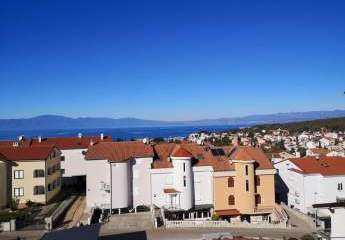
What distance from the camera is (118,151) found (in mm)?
56438

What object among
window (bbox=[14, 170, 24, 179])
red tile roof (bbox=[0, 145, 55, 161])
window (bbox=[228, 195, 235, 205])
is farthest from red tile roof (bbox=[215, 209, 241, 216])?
window (bbox=[14, 170, 24, 179])

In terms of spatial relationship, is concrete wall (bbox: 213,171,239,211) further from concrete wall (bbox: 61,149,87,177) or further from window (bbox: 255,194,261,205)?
concrete wall (bbox: 61,149,87,177)

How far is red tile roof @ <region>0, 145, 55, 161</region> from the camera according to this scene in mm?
57375

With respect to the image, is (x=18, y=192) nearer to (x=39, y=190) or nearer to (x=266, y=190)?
(x=39, y=190)

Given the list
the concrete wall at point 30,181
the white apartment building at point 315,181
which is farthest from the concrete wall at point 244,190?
the concrete wall at point 30,181

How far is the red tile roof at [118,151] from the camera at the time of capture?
5534cm

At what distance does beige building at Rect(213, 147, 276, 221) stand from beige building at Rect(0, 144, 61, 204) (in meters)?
22.0

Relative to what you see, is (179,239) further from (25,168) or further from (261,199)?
(25,168)

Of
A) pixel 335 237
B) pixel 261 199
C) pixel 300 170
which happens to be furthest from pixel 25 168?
pixel 335 237

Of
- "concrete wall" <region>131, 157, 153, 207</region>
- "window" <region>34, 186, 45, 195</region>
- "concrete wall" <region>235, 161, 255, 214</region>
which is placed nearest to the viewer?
"concrete wall" <region>235, 161, 255, 214</region>

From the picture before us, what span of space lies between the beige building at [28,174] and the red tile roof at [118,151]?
7.01 m

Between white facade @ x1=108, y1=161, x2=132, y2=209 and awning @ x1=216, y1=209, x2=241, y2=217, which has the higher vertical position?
white facade @ x1=108, y1=161, x2=132, y2=209

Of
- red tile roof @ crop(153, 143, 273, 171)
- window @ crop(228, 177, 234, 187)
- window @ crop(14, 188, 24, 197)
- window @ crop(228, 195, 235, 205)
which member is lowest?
window @ crop(228, 195, 235, 205)

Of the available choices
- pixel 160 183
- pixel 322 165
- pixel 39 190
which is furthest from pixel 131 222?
pixel 322 165
